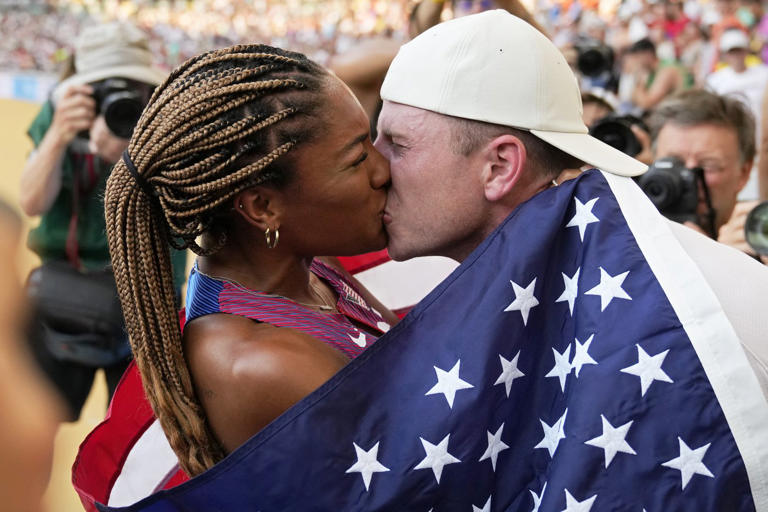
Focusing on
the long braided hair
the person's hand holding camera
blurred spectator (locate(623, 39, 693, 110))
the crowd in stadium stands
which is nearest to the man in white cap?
the long braided hair

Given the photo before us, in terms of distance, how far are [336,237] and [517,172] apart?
0.39m

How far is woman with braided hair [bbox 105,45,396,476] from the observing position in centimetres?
142

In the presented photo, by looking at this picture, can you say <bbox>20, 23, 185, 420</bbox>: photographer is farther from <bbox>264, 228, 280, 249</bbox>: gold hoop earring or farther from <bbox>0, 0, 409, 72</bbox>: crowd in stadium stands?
<bbox>0, 0, 409, 72</bbox>: crowd in stadium stands

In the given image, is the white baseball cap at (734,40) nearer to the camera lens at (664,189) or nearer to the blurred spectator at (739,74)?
the blurred spectator at (739,74)

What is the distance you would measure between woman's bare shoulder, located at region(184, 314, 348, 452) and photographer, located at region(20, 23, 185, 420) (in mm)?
A: 1822

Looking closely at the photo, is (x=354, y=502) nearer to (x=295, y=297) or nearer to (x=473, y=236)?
(x=295, y=297)

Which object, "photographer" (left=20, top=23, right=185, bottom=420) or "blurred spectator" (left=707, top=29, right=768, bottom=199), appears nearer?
"photographer" (left=20, top=23, right=185, bottom=420)

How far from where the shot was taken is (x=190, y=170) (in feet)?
4.76

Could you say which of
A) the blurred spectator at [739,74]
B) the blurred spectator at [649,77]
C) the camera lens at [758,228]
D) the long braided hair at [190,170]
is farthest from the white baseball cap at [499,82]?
the blurred spectator at [649,77]

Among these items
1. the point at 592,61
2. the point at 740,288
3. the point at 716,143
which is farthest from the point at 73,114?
the point at 592,61

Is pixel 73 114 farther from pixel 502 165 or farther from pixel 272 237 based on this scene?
pixel 502 165

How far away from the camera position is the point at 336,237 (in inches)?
64.7

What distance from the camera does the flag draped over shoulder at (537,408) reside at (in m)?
1.31

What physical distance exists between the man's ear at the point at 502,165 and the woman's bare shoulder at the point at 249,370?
484 millimetres
